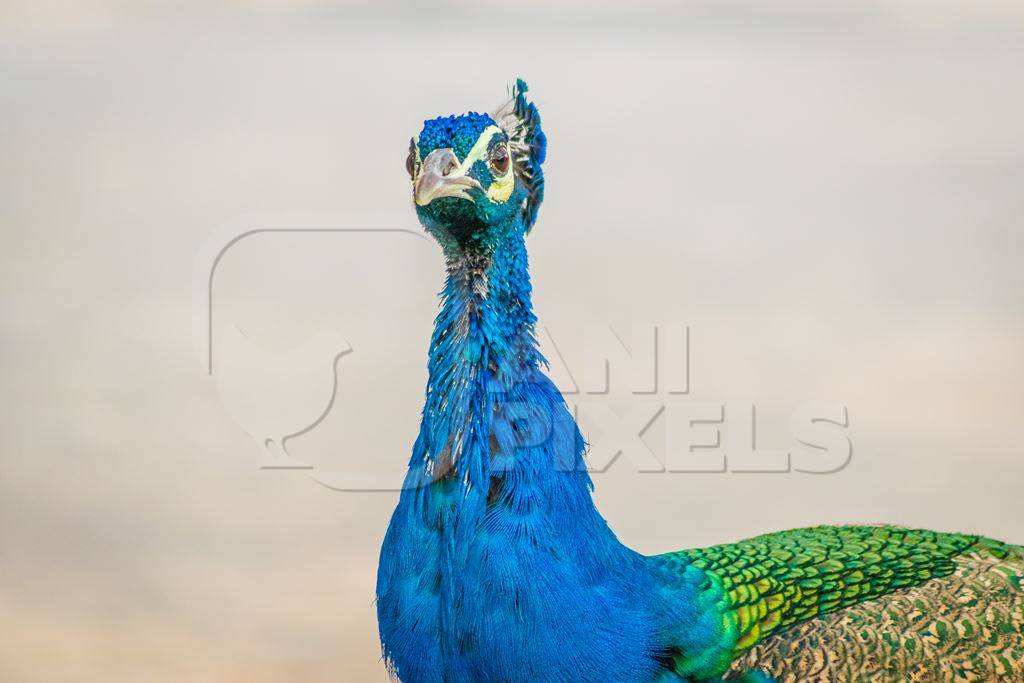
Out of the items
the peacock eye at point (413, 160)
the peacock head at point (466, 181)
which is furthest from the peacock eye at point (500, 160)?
the peacock eye at point (413, 160)

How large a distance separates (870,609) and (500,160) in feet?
6.37

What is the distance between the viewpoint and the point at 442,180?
474 cm

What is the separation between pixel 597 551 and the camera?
499 centimetres

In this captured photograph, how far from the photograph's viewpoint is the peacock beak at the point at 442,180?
4.71 m

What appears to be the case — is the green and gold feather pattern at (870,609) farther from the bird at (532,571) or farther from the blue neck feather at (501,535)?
the blue neck feather at (501,535)

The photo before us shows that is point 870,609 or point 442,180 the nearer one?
point 442,180

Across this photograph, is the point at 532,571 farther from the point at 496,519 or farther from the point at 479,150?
the point at 479,150

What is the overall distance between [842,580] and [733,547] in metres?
0.39

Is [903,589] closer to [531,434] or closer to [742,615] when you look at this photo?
[742,615]

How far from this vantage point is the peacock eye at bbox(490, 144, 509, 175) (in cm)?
492

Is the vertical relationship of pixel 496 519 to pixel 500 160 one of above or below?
below

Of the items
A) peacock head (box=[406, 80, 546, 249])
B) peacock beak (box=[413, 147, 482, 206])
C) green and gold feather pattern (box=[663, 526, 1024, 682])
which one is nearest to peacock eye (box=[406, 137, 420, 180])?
peacock head (box=[406, 80, 546, 249])

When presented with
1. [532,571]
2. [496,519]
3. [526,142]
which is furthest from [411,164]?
[532,571]

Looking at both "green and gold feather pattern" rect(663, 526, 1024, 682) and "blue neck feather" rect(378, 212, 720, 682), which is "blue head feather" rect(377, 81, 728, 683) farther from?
"green and gold feather pattern" rect(663, 526, 1024, 682)
